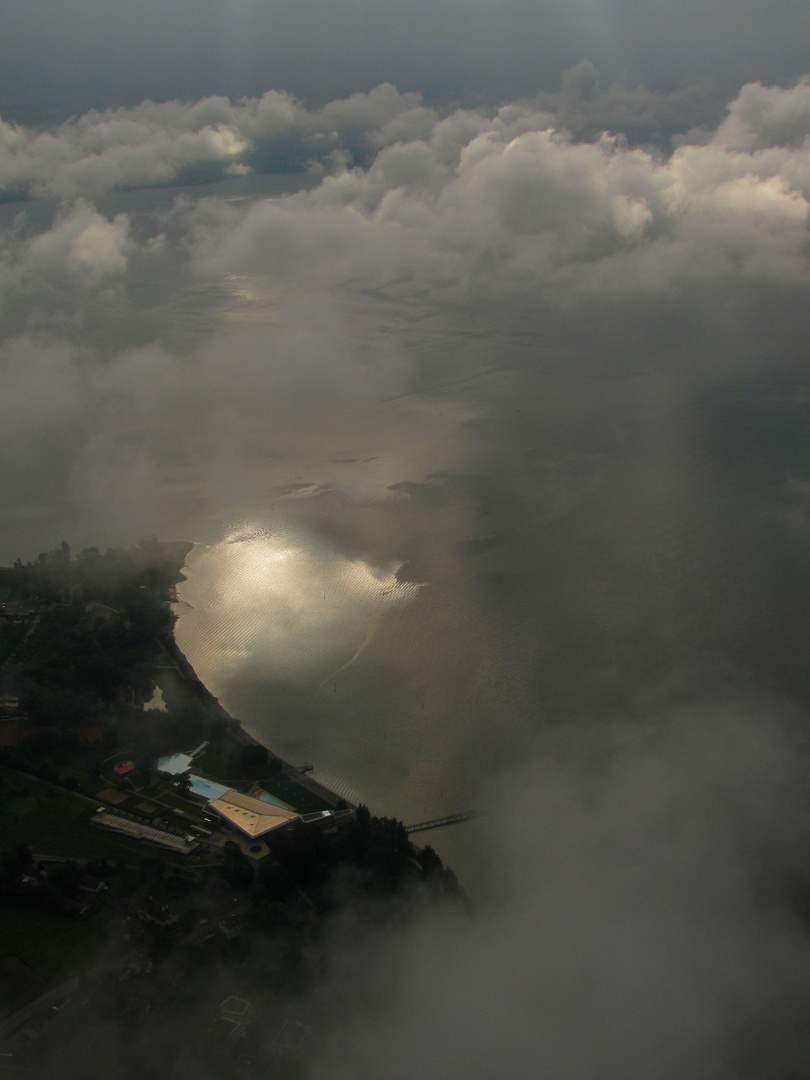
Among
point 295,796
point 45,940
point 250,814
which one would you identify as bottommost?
point 295,796

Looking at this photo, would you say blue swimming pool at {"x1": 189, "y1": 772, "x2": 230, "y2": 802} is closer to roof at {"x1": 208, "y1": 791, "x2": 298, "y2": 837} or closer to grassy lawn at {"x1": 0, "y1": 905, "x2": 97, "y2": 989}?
roof at {"x1": 208, "y1": 791, "x2": 298, "y2": 837}

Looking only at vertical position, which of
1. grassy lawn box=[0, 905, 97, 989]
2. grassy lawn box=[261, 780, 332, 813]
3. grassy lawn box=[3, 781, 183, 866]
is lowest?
grassy lawn box=[261, 780, 332, 813]

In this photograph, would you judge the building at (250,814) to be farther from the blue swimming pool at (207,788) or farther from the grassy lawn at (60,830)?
the grassy lawn at (60,830)

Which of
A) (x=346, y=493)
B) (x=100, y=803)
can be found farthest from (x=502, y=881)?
(x=346, y=493)

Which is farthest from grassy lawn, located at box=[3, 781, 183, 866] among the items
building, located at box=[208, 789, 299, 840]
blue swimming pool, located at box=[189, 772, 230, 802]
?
blue swimming pool, located at box=[189, 772, 230, 802]

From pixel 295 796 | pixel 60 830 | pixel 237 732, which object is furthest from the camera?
pixel 237 732

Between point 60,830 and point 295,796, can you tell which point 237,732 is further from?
point 60,830

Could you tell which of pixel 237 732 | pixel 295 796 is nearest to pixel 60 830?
pixel 237 732

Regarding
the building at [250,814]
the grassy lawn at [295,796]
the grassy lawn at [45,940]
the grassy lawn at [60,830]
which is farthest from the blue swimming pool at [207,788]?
the grassy lawn at [45,940]

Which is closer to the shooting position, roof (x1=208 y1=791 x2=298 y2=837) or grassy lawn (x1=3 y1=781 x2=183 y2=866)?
grassy lawn (x1=3 y1=781 x2=183 y2=866)
